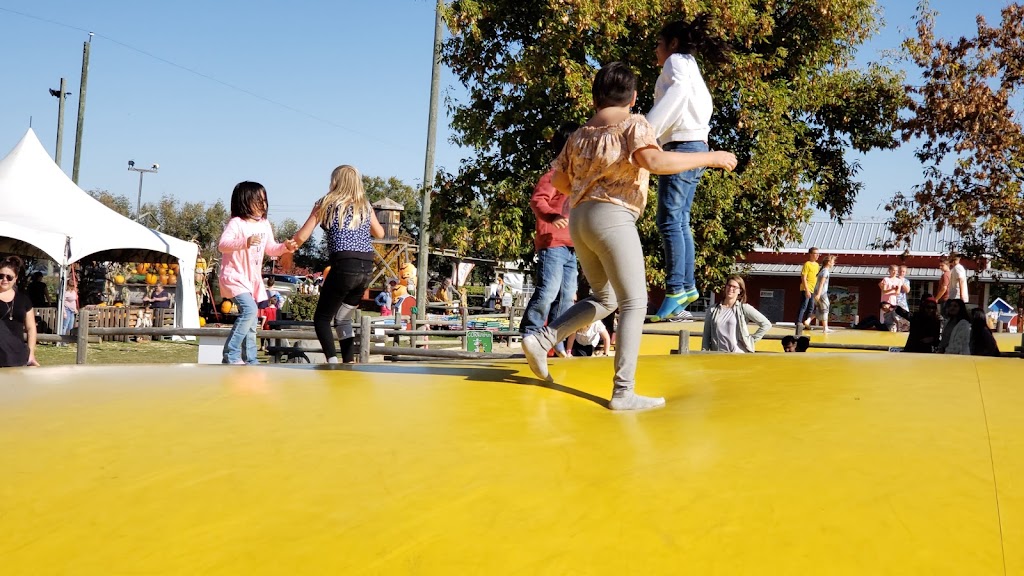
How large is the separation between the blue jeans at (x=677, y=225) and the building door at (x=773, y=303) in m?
37.6

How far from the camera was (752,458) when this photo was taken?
2863 millimetres

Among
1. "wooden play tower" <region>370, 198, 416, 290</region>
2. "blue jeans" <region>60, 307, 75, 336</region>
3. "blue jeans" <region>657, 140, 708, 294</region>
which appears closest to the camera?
"blue jeans" <region>657, 140, 708, 294</region>

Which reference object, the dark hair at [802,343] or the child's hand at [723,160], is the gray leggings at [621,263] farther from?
the dark hair at [802,343]

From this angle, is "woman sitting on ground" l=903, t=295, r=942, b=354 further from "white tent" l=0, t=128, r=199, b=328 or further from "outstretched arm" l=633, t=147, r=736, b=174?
"white tent" l=0, t=128, r=199, b=328

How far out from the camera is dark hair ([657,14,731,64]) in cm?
477

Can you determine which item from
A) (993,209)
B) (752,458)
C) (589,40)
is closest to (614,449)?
(752,458)

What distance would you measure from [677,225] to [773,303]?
38.4 metres

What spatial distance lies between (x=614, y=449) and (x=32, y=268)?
2501 cm

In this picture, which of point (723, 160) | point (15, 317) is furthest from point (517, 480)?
point (15, 317)

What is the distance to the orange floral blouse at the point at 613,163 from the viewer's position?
3.75 m

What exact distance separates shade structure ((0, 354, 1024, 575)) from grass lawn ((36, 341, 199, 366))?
1274 cm

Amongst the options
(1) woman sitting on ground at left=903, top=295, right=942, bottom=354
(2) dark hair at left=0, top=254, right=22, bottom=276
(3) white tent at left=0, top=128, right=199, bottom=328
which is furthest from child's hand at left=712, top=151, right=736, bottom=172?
(3) white tent at left=0, top=128, right=199, bottom=328

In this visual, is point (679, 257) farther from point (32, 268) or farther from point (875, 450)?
Result: point (32, 268)

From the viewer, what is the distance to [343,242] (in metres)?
6.00
